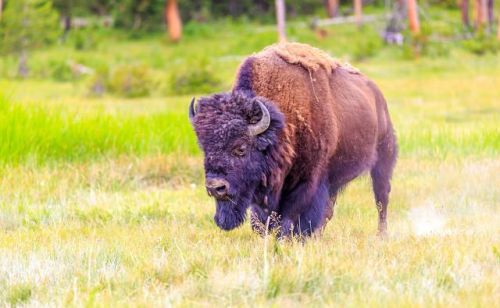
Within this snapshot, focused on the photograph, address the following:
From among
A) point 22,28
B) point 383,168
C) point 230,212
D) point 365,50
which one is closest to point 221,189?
point 230,212

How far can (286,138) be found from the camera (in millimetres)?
6641

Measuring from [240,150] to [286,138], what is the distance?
45 centimetres

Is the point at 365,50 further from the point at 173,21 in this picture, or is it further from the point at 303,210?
the point at 303,210

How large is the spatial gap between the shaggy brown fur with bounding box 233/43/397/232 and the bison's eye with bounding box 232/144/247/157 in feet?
1.20

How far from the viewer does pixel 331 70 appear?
7727 mm

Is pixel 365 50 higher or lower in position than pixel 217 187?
lower

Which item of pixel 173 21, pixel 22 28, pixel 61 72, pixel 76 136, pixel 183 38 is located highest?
pixel 76 136

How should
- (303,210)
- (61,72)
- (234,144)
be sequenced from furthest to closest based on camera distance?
(61,72)
(303,210)
(234,144)

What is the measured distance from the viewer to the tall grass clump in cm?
1116

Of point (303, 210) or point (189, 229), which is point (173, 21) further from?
point (303, 210)

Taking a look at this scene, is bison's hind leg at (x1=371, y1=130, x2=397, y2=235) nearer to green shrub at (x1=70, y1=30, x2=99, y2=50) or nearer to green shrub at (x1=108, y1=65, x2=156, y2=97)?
green shrub at (x1=108, y1=65, x2=156, y2=97)

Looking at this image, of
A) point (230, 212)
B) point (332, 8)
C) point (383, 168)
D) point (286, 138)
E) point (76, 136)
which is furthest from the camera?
point (332, 8)

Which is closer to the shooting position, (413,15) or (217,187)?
(217,187)

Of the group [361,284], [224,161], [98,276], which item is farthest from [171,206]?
[361,284]
